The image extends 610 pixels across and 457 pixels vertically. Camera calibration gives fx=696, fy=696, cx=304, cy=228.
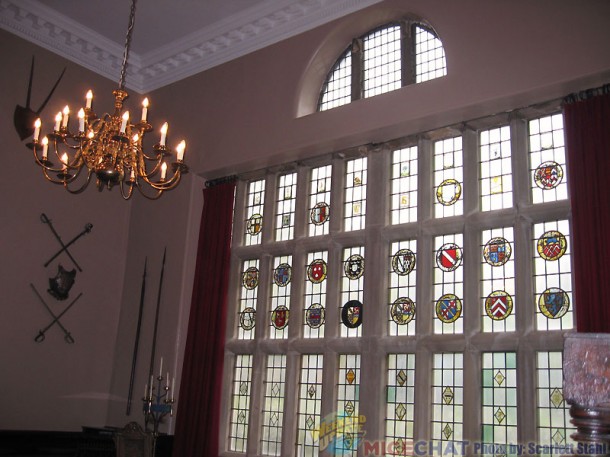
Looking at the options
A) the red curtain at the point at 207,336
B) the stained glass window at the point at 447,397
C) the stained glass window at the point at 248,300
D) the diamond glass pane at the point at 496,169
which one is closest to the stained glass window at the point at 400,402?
the stained glass window at the point at 447,397

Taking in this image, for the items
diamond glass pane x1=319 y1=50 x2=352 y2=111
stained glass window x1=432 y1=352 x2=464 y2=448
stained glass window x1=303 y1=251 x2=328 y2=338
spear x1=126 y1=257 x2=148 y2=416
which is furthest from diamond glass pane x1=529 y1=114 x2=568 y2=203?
spear x1=126 y1=257 x2=148 y2=416

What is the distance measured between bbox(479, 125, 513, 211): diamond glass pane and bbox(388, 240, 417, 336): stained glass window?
2.68ft

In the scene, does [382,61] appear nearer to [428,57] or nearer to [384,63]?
[384,63]

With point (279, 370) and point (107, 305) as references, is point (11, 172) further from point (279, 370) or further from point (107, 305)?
point (279, 370)

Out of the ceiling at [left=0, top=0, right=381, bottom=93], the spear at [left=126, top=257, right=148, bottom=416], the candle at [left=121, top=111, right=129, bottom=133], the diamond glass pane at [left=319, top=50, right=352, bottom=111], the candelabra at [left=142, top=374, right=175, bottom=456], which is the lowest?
the candelabra at [left=142, top=374, right=175, bottom=456]

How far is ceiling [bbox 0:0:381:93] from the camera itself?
7.46 m

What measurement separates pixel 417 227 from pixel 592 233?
1.60 metres

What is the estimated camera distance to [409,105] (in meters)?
6.34

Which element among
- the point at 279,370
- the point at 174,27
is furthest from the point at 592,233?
the point at 174,27

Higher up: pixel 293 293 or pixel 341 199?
pixel 341 199

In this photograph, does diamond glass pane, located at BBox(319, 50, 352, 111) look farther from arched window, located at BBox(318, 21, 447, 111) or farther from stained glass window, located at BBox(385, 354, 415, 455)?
stained glass window, located at BBox(385, 354, 415, 455)

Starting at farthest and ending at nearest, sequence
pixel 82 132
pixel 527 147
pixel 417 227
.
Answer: pixel 417 227 → pixel 527 147 → pixel 82 132

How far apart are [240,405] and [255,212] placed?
2.09m

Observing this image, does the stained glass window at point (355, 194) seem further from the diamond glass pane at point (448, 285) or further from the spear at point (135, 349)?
the spear at point (135, 349)
